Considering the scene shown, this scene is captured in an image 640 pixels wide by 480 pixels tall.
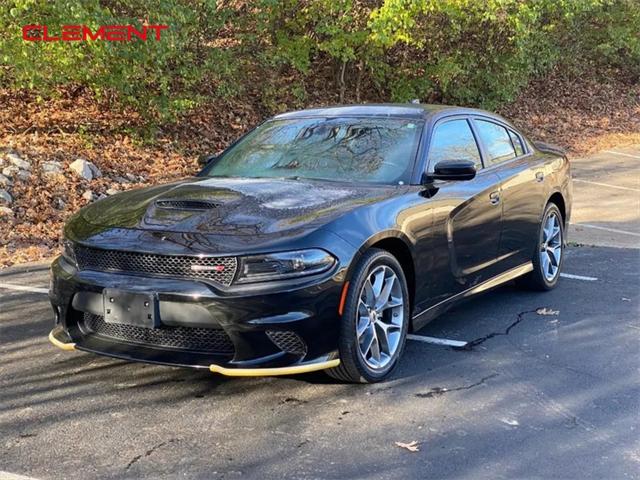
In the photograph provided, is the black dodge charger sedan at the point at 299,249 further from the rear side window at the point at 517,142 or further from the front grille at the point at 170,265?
the rear side window at the point at 517,142

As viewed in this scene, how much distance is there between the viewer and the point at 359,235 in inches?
166

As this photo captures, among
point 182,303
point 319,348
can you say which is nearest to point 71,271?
point 182,303

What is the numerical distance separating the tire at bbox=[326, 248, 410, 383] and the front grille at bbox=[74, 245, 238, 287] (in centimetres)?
68

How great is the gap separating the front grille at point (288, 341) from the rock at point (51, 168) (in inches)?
265

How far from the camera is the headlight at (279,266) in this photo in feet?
12.7

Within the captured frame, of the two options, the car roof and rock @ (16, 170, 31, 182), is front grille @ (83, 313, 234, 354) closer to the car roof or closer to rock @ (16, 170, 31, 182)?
the car roof

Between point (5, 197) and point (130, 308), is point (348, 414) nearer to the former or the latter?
point (130, 308)

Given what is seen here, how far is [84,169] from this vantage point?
996cm

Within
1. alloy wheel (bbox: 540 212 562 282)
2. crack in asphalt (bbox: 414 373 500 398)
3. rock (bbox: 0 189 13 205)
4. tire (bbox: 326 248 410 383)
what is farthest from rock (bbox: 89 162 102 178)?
crack in asphalt (bbox: 414 373 500 398)

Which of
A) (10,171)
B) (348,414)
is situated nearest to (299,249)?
(348,414)

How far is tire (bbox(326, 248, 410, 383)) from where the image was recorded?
4133 millimetres

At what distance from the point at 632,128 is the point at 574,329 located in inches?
654

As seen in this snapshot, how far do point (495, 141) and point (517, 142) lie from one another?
494 mm

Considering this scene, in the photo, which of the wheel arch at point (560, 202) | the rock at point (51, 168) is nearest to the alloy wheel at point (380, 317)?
the wheel arch at point (560, 202)
